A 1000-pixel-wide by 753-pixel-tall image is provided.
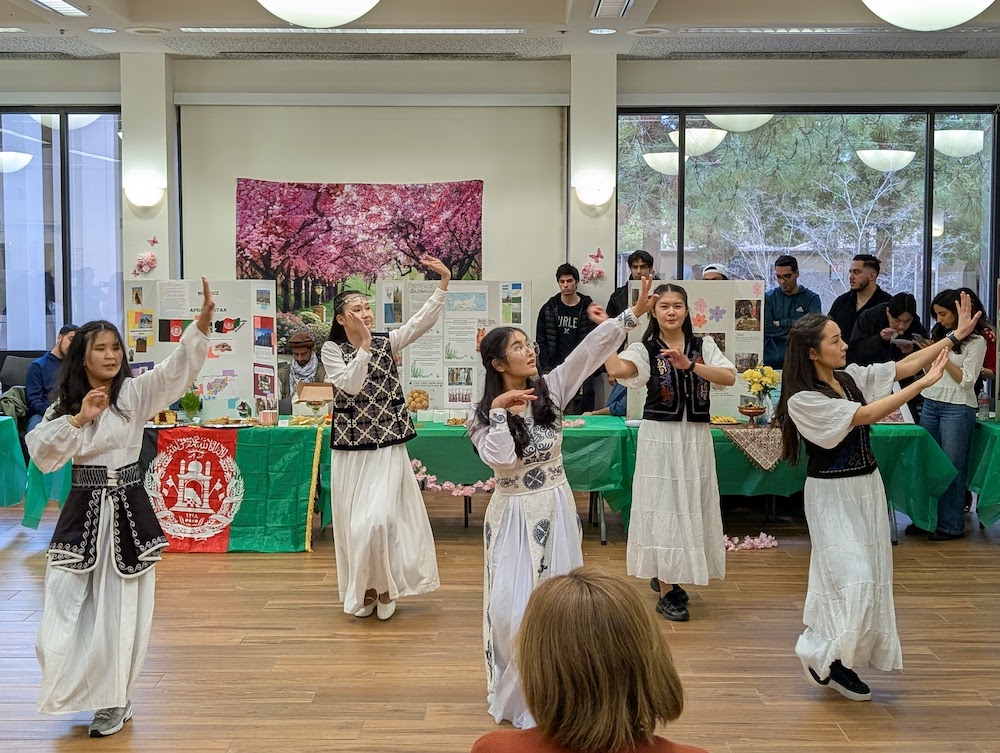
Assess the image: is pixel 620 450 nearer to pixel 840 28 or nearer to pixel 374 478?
pixel 374 478

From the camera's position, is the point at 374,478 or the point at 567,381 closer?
the point at 567,381

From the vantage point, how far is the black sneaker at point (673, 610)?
16.6 feet

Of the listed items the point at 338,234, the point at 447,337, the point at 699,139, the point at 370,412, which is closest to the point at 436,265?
the point at 370,412

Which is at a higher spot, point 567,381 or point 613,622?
point 567,381

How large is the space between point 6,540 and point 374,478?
11.0ft

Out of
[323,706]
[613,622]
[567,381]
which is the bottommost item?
[323,706]

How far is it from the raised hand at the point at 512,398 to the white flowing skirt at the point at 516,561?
36 cm

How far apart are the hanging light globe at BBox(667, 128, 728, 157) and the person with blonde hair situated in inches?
348

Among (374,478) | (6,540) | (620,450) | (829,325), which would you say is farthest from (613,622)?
(6,540)

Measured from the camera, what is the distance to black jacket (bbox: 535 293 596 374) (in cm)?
906

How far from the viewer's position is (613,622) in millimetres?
1574

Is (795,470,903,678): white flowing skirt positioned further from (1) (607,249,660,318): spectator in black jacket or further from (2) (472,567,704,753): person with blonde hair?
(1) (607,249,660,318): spectator in black jacket

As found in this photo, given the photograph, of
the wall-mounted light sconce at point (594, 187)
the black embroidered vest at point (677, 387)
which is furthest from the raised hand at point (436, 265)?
the wall-mounted light sconce at point (594, 187)

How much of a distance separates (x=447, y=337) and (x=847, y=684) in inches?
151
